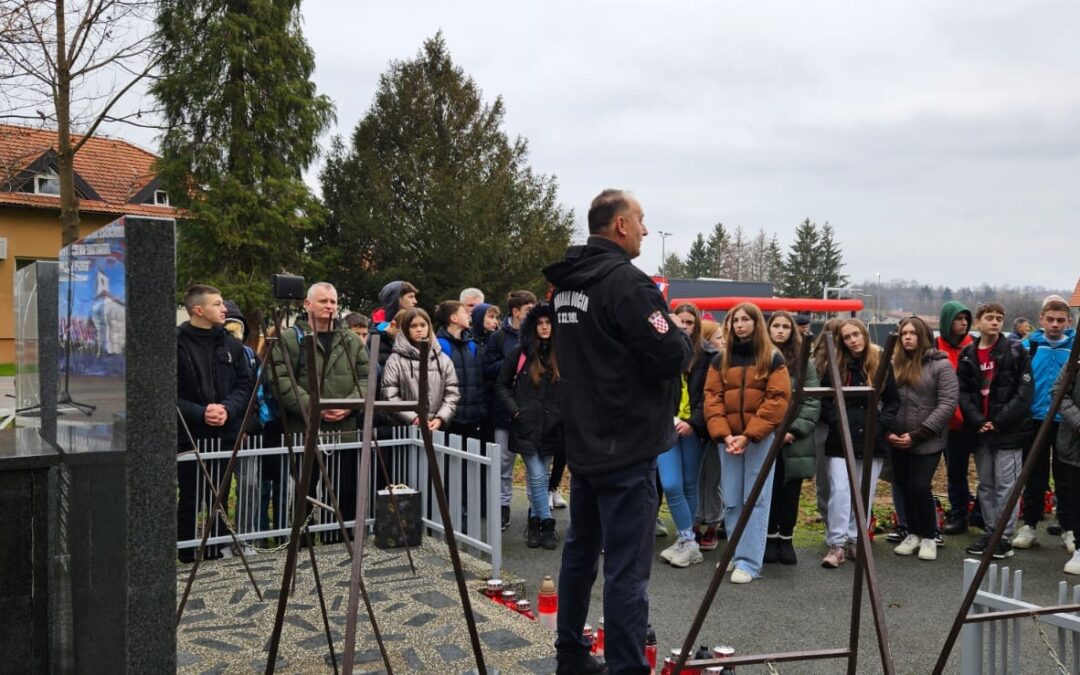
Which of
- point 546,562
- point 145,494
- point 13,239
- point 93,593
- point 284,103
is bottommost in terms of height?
point 546,562

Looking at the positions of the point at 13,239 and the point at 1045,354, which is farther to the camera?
the point at 13,239

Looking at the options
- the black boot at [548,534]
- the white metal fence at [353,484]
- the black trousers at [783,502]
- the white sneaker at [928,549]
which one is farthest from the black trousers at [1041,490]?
the white metal fence at [353,484]

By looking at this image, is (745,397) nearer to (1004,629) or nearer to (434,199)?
(1004,629)

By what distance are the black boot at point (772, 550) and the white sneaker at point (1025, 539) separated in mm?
2119

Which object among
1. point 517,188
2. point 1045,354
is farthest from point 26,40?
point 517,188

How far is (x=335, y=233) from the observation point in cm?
3331

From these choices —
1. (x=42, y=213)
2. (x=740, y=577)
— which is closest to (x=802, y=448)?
(x=740, y=577)

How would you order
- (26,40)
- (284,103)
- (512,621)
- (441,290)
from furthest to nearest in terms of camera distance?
(441,290) → (284,103) → (26,40) → (512,621)

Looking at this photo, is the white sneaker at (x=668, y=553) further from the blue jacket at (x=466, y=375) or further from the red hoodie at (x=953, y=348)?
the red hoodie at (x=953, y=348)

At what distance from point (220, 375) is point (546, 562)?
2837 millimetres

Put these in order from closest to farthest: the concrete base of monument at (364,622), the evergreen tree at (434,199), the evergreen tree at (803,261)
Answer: the concrete base of monument at (364,622), the evergreen tree at (434,199), the evergreen tree at (803,261)

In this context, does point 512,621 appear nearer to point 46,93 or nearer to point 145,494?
point 145,494

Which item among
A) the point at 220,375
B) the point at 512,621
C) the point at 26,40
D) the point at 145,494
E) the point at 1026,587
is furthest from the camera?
the point at 26,40

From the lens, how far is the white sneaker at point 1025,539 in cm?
728
